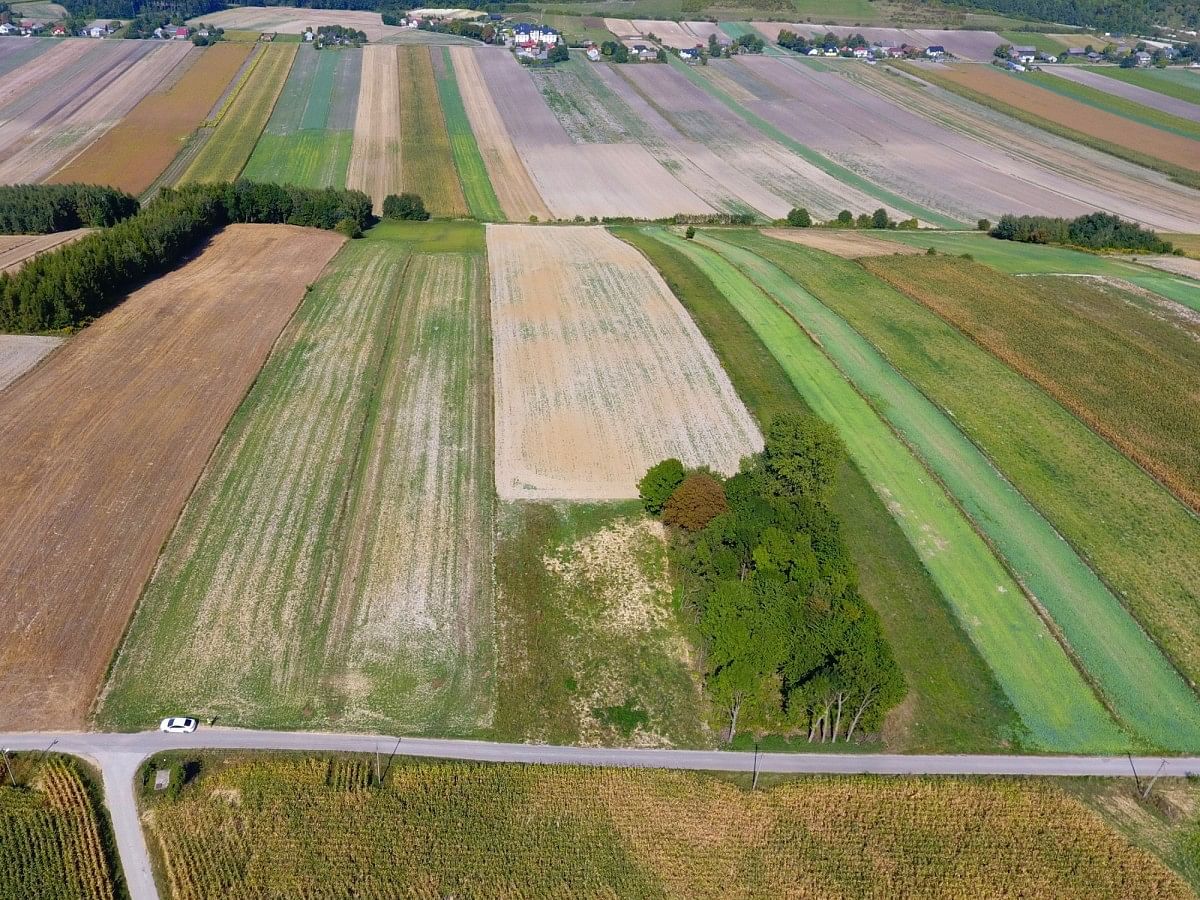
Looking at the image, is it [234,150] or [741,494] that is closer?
[741,494]

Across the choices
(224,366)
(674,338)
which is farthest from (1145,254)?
(224,366)

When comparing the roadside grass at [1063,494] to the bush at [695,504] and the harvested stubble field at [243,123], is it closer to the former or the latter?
the bush at [695,504]

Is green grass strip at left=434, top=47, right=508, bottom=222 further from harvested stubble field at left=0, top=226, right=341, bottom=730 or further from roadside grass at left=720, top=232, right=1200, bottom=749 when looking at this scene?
roadside grass at left=720, top=232, right=1200, bottom=749

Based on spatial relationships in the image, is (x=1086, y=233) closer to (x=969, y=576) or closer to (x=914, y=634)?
(x=969, y=576)

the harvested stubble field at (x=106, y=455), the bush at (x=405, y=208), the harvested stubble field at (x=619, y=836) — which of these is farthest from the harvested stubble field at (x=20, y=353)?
the bush at (x=405, y=208)

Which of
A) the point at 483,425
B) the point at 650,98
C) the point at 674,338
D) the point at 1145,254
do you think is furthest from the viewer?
the point at 650,98

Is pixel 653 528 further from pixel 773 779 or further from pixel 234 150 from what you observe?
pixel 234 150

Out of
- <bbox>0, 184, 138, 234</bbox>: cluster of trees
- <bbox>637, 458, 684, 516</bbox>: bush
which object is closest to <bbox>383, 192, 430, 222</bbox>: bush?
<bbox>0, 184, 138, 234</bbox>: cluster of trees
